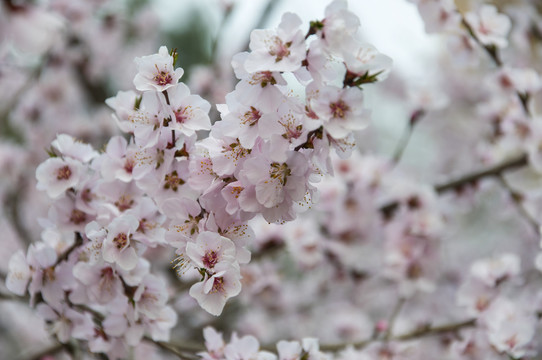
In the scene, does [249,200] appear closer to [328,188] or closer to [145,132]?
[145,132]

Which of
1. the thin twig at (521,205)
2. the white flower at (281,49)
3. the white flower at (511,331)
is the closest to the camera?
the white flower at (281,49)

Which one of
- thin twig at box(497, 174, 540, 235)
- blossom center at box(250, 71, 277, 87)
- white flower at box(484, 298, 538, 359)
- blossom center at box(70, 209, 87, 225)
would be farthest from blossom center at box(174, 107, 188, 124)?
thin twig at box(497, 174, 540, 235)

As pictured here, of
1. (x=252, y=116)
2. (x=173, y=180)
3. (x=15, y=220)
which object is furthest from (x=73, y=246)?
(x=15, y=220)

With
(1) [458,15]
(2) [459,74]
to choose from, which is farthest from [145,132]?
(2) [459,74]

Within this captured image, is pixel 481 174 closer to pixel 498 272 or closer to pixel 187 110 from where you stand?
pixel 498 272

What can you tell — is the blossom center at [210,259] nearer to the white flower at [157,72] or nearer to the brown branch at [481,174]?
the white flower at [157,72]

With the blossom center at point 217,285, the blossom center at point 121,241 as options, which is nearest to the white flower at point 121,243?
the blossom center at point 121,241

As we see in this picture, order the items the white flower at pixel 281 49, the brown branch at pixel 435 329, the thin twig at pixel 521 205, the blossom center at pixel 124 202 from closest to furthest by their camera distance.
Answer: the white flower at pixel 281 49, the blossom center at pixel 124 202, the brown branch at pixel 435 329, the thin twig at pixel 521 205

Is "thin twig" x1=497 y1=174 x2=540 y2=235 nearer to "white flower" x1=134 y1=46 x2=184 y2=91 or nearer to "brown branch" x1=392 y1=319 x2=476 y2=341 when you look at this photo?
"brown branch" x1=392 y1=319 x2=476 y2=341
